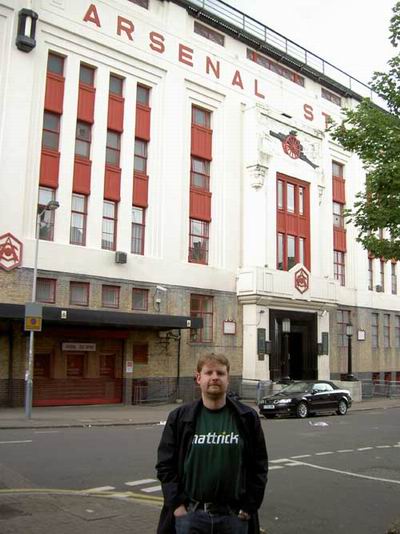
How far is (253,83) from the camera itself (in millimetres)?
33219

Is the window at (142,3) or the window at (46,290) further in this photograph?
the window at (142,3)

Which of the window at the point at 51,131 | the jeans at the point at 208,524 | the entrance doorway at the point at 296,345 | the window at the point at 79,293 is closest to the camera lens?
the jeans at the point at 208,524

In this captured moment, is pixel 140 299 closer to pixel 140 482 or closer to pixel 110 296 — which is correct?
pixel 110 296

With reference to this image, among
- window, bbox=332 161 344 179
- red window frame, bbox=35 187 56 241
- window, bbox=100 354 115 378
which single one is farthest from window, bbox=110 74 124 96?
window, bbox=332 161 344 179

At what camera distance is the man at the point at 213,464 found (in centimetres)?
370

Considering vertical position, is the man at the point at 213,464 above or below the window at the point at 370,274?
below

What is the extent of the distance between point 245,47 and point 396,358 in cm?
2299

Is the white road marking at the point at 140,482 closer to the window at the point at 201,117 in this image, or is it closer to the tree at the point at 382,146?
the tree at the point at 382,146

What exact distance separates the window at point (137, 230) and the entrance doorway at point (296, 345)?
8330 millimetres

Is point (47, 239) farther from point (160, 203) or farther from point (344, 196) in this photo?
point (344, 196)

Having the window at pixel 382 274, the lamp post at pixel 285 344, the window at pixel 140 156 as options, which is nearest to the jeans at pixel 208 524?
the window at pixel 140 156

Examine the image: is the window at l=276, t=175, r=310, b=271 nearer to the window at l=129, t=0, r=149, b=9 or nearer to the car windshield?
the car windshield

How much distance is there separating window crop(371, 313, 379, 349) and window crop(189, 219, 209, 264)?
15252mm

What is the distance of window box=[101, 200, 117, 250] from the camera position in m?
26.2
